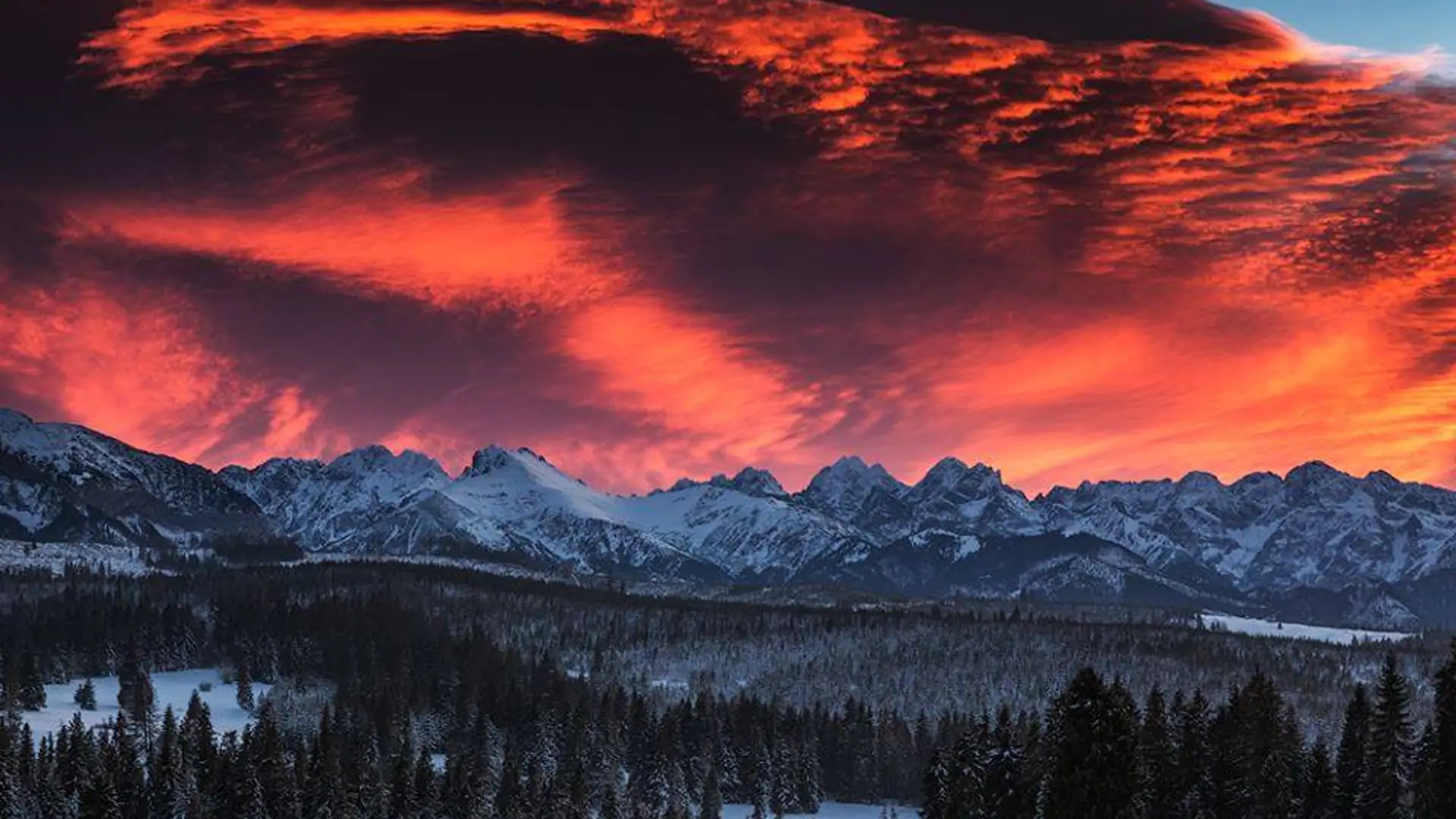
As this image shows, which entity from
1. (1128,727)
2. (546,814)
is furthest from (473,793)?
(1128,727)

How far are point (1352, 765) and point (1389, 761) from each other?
40.1ft

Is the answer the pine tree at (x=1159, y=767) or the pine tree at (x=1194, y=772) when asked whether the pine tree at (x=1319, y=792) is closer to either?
the pine tree at (x=1194, y=772)

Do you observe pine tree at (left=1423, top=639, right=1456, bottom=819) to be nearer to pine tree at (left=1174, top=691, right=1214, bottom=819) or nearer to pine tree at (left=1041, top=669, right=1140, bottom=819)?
pine tree at (left=1174, top=691, right=1214, bottom=819)

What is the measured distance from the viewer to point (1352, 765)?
480 feet

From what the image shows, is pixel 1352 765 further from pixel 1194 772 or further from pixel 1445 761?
pixel 1445 761

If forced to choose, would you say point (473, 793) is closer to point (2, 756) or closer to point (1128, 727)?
point (2, 756)

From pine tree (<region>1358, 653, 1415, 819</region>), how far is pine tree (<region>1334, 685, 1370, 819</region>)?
2132 millimetres

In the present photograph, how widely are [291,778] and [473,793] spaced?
2258 cm

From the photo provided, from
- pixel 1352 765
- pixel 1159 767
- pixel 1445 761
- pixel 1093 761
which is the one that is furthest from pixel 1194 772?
pixel 1093 761

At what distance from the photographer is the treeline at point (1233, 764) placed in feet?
397

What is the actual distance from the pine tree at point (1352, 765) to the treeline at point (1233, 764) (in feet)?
0.46

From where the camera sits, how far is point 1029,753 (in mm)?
126750

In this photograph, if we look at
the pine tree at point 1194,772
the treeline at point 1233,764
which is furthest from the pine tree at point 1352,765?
the pine tree at point 1194,772

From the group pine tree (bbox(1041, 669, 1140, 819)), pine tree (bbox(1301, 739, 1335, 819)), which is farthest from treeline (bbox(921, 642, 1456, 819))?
pine tree (bbox(1041, 669, 1140, 819))
